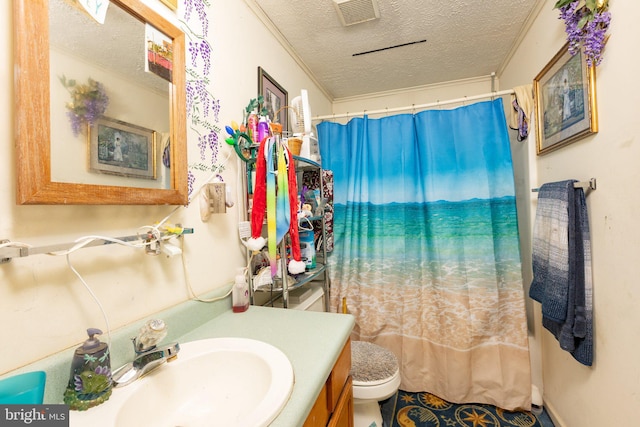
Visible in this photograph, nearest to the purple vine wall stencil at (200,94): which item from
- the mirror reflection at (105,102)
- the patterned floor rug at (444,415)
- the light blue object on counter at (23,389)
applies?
the mirror reflection at (105,102)

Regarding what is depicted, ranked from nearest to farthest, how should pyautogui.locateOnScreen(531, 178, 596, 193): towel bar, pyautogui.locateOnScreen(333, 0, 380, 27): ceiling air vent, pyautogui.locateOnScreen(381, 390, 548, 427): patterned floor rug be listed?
pyautogui.locateOnScreen(531, 178, 596, 193): towel bar, pyautogui.locateOnScreen(333, 0, 380, 27): ceiling air vent, pyautogui.locateOnScreen(381, 390, 548, 427): patterned floor rug

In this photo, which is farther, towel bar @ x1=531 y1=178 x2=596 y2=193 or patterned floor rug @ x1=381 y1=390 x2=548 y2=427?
patterned floor rug @ x1=381 y1=390 x2=548 y2=427

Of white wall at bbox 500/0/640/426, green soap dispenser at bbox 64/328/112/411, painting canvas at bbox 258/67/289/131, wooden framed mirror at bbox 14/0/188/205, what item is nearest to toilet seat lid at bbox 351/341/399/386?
white wall at bbox 500/0/640/426

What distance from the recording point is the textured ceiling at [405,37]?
4.65 feet

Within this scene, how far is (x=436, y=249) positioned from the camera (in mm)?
1660

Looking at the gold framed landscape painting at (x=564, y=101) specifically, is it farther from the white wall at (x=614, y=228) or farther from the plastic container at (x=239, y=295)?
the plastic container at (x=239, y=295)

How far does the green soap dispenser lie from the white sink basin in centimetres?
2

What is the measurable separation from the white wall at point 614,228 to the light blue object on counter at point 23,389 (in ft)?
5.11

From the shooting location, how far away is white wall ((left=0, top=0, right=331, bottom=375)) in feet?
1.72

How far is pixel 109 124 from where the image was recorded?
2.21ft

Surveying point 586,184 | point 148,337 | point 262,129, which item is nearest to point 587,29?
point 586,184

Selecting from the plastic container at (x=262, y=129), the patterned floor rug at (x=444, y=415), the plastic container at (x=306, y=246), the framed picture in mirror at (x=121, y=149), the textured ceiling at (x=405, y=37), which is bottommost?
the patterned floor rug at (x=444, y=415)

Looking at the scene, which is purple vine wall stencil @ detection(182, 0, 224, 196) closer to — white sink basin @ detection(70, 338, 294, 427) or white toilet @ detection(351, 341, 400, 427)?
white sink basin @ detection(70, 338, 294, 427)

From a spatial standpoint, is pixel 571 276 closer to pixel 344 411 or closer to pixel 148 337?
Answer: pixel 344 411
